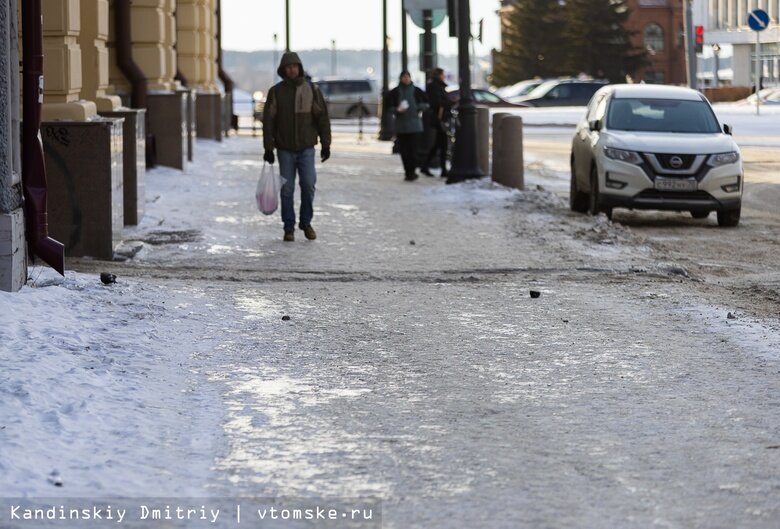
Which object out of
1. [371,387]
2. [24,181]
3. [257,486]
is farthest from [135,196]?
[257,486]

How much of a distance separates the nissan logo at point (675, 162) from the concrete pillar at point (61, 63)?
6364 millimetres

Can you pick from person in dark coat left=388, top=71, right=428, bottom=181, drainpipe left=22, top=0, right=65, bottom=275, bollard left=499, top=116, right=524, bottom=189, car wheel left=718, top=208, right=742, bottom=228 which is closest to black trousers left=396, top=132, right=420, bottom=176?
person in dark coat left=388, top=71, right=428, bottom=181

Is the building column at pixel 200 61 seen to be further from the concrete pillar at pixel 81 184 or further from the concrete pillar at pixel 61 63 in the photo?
the concrete pillar at pixel 81 184

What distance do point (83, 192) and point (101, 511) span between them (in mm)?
7224

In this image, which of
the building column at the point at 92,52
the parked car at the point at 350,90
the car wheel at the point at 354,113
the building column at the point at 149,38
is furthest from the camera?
the parked car at the point at 350,90

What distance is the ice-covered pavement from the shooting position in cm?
590

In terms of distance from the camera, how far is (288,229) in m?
14.5

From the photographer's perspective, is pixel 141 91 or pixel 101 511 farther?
pixel 141 91

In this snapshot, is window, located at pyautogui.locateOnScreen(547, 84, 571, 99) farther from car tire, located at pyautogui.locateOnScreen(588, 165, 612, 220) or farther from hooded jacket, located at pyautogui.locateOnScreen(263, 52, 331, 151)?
hooded jacket, located at pyautogui.locateOnScreen(263, 52, 331, 151)

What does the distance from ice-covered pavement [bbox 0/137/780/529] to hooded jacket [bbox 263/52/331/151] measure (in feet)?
4.33

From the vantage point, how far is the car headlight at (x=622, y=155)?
16891 millimetres

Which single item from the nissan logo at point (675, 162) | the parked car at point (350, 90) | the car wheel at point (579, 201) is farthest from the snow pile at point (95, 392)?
the parked car at point (350, 90)

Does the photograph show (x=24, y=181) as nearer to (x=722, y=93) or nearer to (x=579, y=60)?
(x=722, y=93)

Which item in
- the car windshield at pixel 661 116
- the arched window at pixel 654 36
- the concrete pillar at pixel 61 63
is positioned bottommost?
the car windshield at pixel 661 116
